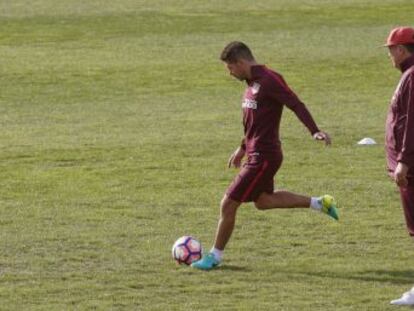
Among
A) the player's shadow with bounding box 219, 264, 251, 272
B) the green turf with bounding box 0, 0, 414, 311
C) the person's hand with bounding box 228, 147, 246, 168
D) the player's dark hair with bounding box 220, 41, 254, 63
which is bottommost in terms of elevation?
the green turf with bounding box 0, 0, 414, 311

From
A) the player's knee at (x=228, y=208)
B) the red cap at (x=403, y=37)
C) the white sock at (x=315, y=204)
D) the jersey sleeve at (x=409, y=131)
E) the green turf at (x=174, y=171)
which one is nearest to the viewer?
the jersey sleeve at (x=409, y=131)

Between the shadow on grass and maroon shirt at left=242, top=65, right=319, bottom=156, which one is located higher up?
maroon shirt at left=242, top=65, right=319, bottom=156

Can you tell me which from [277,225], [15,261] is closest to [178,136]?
[277,225]

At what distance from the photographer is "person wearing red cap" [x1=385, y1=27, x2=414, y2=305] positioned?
34.3 ft

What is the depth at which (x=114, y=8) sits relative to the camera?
41938 millimetres

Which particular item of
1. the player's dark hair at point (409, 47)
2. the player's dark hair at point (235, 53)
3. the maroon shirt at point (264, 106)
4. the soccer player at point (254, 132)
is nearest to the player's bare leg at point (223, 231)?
the soccer player at point (254, 132)

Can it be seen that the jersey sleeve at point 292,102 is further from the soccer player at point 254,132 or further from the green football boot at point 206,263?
the green football boot at point 206,263

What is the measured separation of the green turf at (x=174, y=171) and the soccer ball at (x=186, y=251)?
140 millimetres

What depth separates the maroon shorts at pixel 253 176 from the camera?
12422 mm

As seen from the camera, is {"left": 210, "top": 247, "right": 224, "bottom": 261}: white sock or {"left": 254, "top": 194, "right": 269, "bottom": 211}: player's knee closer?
{"left": 210, "top": 247, "right": 224, "bottom": 261}: white sock

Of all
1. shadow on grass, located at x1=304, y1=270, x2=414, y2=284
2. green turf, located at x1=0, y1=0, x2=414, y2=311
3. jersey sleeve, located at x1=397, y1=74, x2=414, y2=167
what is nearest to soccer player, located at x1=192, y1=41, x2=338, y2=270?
green turf, located at x1=0, y1=0, x2=414, y2=311

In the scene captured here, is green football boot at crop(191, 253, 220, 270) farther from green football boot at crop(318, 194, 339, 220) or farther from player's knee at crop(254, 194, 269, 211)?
green football boot at crop(318, 194, 339, 220)

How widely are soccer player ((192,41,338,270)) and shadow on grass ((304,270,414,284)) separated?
0.92 metres

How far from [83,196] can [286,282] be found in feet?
16.1
